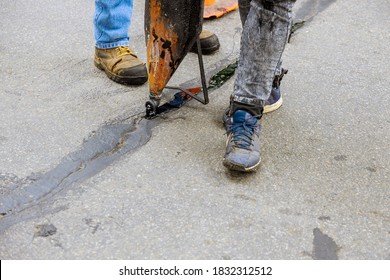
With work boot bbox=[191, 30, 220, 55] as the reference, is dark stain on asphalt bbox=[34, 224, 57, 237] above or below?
above

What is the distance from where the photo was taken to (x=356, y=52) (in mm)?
4066

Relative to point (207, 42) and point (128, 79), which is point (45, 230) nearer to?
point (128, 79)

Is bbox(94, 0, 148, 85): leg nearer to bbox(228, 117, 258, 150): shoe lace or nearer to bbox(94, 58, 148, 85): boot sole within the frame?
bbox(94, 58, 148, 85): boot sole

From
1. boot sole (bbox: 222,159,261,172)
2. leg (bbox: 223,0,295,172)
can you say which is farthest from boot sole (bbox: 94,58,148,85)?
boot sole (bbox: 222,159,261,172)

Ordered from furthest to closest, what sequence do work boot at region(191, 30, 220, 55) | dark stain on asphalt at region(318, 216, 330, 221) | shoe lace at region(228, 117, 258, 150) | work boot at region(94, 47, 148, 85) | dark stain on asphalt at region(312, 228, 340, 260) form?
work boot at region(191, 30, 220, 55)
work boot at region(94, 47, 148, 85)
shoe lace at region(228, 117, 258, 150)
dark stain on asphalt at region(318, 216, 330, 221)
dark stain on asphalt at region(312, 228, 340, 260)

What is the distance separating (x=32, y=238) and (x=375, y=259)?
1.18m

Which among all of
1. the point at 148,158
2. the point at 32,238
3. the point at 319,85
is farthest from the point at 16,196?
the point at 319,85

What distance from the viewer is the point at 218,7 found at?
4.53 metres

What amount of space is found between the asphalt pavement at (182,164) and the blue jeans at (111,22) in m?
0.19

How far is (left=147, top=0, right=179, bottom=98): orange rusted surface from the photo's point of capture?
290 centimetres

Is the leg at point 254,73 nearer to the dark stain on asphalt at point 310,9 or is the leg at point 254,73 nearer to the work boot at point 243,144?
the work boot at point 243,144

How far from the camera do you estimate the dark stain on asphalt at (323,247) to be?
7.59ft

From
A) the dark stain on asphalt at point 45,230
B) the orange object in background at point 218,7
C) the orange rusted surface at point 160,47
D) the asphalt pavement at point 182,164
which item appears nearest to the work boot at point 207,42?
the asphalt pavement at point 182,164
